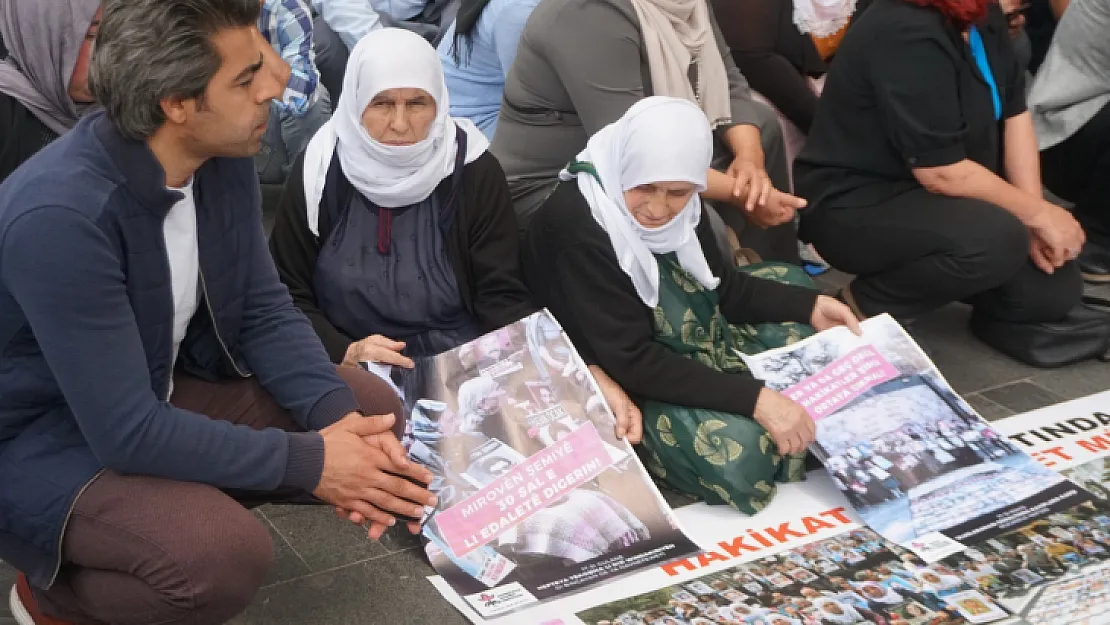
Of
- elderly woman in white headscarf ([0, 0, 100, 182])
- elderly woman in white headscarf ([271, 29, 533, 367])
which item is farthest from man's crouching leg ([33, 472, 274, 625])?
elderly woman in white headscarf ([0, 0, 100, 182])

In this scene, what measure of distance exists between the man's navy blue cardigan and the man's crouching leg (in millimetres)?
23

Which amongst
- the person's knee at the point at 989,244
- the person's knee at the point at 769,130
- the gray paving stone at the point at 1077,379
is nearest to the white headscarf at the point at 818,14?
the person's knee at the point at 769,130

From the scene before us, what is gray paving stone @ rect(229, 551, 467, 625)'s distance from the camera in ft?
6.88

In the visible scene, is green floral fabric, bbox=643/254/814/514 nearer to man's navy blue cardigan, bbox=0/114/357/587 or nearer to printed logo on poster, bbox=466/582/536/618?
printed logo on poster, bbox=466/582/536/618

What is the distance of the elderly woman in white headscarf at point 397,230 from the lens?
2498mm

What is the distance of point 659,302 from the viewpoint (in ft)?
8.12

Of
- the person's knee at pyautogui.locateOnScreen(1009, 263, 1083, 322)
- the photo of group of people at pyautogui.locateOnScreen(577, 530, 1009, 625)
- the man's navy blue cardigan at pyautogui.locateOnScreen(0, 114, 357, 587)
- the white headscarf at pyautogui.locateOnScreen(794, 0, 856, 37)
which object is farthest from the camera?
the white headscarf at pyautogui.locateOnScreen(794, 0, 856, 37)

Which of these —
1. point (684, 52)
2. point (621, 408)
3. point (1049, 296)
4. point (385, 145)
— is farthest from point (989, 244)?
point (385, 145)

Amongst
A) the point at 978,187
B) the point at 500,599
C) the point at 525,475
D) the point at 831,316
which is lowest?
the point at 500,599

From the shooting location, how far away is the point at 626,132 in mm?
2367

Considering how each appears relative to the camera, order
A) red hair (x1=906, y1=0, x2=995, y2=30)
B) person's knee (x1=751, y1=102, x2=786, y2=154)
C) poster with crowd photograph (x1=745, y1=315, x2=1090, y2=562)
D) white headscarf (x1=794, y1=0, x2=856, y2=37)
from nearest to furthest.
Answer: poster with crowd photograph (x1=745, y1=315, x2=1090, y2=562) < red hair (x1=906, y1=0, x2=995, y2=30) < person's knee (x1=751, y1=102, x2=786, y2=154) < white headscarf (x1=794, y1=0, x2=856, y2=37)

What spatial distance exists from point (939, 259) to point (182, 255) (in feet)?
6.09

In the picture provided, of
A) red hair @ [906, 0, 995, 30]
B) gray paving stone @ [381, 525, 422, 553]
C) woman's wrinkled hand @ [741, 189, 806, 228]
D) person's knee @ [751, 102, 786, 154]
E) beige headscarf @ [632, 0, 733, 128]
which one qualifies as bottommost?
gray paving stone @ [381, 525, 422, 553]

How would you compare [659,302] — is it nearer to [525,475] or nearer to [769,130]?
[525,475]
